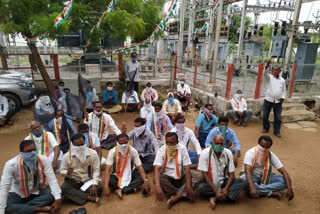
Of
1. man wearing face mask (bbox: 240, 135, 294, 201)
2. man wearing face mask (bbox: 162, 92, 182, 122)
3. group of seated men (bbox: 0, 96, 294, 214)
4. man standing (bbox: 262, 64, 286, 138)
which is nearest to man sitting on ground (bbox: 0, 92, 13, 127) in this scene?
group of seated men (bbox: 0, 96, 294, 214)

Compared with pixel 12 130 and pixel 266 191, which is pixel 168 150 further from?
pixel 12 130

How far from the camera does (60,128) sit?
5.16 m

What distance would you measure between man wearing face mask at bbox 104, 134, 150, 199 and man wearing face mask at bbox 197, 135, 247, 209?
94 cm

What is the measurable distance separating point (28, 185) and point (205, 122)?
3.74m

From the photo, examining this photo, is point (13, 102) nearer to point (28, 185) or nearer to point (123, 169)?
point (28, 185)

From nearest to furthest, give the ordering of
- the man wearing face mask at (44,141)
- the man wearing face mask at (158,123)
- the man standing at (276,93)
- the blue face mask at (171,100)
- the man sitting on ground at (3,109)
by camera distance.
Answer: the man wearing face mask at (44,141) → the man wearing face mask at (158,123) → the man standing at (276,93) → the man sitting on ground at (3,109) → the blue face mask at (171,100)

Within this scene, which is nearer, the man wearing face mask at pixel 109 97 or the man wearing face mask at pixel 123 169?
the man wearing face mask at pixel 123 169

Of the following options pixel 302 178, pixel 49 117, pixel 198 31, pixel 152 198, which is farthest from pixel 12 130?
pixel 198 31

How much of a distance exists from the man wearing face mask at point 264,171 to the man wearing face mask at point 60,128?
3713 mm

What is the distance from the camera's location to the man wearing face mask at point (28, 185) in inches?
122

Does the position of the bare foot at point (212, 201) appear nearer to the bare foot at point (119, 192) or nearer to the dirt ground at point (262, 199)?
the dirt ground at point (262, 199)

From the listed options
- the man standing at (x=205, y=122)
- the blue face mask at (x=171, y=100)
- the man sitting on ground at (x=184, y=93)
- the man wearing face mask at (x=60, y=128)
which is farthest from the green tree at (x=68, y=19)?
the man standing at (x=205, y=122)

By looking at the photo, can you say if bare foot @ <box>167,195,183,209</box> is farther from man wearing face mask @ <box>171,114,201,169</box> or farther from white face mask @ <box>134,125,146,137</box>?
white face mask @ <box>134,125,146,137</box>

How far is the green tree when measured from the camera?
6531mm
